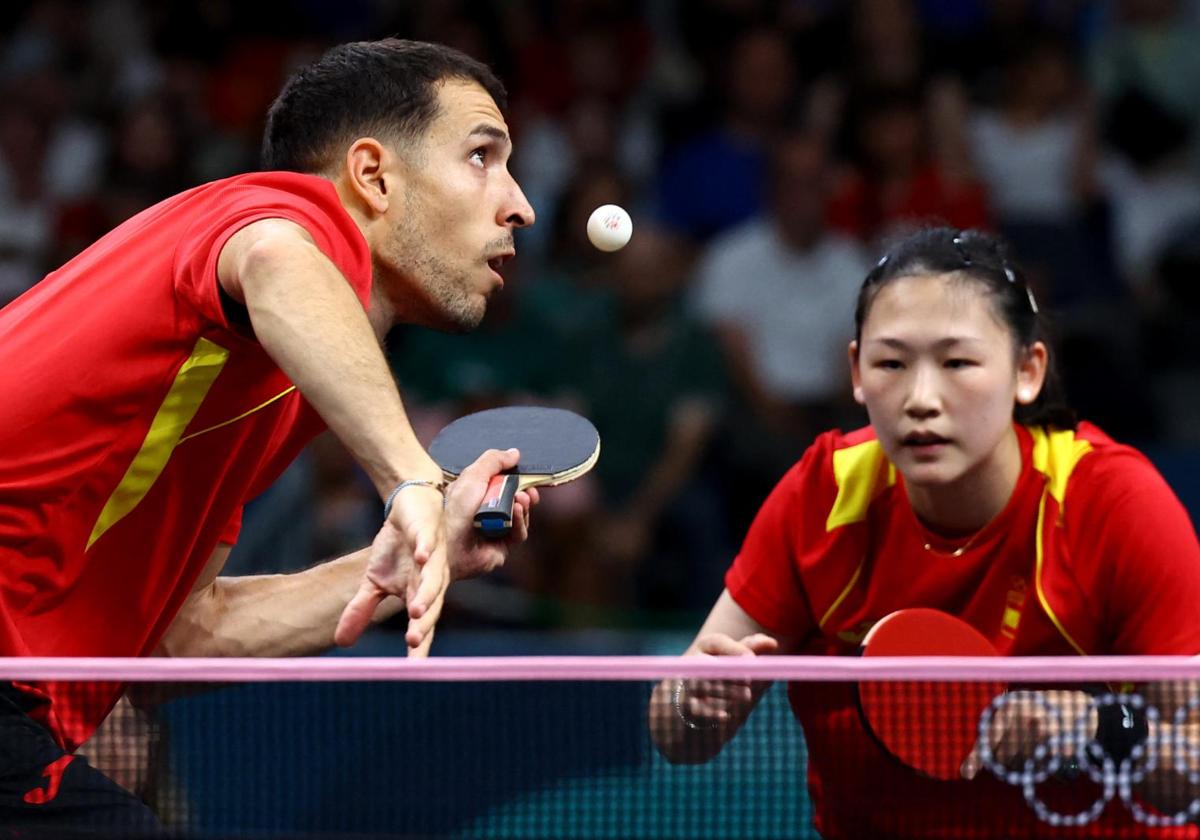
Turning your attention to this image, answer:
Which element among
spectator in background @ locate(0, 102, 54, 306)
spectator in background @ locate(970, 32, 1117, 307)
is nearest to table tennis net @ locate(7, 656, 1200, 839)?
spectator in background @ locate(970, 32, 1117, 307)

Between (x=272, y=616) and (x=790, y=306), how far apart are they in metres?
4.25

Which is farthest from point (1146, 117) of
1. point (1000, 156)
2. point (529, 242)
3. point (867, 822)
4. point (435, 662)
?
point (435, 662)

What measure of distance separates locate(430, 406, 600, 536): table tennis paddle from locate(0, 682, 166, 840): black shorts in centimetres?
62

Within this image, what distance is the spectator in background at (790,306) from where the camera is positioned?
700 centimetres

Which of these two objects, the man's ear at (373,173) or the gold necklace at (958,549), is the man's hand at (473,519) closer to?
the man's ear at (373,173)

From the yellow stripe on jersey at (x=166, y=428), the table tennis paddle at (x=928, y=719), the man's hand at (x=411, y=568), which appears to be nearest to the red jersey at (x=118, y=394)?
the yellow stripe on jersey at (x=166, y=428)

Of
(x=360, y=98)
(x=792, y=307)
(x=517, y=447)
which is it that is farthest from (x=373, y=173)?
(x=792, y=307)

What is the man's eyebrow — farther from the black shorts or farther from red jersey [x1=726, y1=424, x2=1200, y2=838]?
the black shorts

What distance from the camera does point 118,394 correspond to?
8.71 ft

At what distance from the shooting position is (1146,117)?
24.5 ft

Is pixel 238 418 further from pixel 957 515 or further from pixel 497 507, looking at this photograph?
pixel 957 515

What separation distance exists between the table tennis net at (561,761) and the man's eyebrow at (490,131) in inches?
41.0

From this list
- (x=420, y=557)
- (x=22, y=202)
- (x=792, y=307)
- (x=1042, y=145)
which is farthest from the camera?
(x=22, y=202)

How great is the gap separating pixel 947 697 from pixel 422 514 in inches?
29.3
